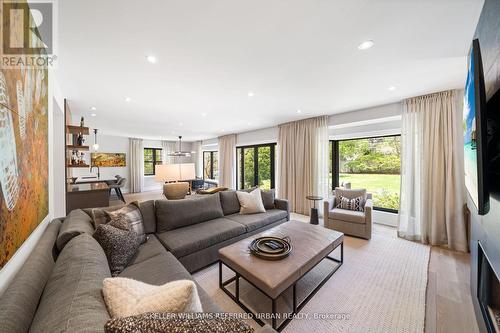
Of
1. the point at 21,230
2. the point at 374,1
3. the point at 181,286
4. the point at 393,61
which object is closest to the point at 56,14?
the point at 21,230

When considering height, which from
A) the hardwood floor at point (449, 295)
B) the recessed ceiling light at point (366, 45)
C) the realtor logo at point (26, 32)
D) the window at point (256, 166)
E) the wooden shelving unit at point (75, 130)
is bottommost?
the hardwood floor at point (449, 295)

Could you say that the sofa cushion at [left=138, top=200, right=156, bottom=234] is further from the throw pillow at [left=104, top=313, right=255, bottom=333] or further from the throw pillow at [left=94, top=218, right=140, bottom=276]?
the throw pillow at [left=104, top=313, right=255, bottom=333]

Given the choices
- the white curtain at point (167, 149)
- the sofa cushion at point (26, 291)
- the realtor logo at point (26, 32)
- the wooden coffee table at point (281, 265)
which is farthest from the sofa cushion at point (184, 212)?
the white curtain at point (167, 149)

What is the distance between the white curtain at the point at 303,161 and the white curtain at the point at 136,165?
6310mm

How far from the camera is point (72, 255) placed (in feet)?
3.65

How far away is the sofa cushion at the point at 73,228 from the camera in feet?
4.65

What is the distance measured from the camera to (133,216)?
2.10 meters

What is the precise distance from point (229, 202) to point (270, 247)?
1.46 metres

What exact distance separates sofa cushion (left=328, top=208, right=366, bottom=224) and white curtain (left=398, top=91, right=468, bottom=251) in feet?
2.57

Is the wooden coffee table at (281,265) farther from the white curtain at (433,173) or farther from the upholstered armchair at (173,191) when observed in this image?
the upholstered armchair at (173,191)

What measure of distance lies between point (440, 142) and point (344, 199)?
169 cm

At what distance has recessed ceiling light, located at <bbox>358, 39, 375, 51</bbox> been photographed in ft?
5.61

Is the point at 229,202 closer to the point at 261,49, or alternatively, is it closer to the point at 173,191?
the point at 173,191

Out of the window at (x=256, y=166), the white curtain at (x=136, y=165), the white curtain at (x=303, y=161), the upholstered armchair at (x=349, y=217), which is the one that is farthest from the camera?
the white curtain at (x=136, y=165)
